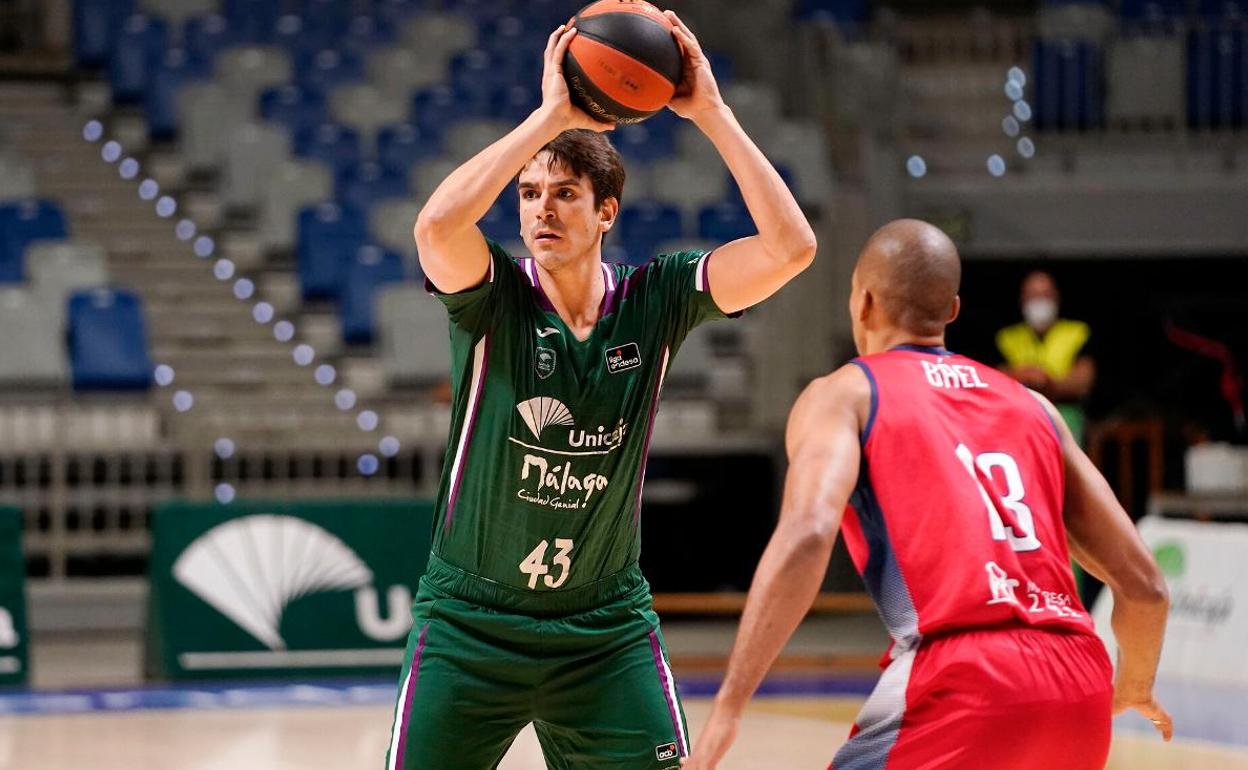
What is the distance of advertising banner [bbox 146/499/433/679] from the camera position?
9930mm

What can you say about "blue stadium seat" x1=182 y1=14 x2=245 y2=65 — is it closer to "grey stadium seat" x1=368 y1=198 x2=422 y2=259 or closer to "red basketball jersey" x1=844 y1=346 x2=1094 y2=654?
"grey stadium seat" x1=368 y1=198 x2=422 y2=259

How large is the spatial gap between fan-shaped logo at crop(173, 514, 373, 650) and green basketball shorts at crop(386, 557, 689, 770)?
598 centimetres

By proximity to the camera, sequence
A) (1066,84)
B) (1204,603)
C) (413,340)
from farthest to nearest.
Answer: (1066,84) < (413,340) < (1204,603)

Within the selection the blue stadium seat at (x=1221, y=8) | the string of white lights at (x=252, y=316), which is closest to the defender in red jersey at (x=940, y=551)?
the string of white lights at (x=252, y=316)

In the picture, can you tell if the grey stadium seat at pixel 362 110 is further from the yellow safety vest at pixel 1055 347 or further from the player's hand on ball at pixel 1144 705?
the player's hand on ball at pixel 1144 705

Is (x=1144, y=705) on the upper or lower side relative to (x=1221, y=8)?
lower

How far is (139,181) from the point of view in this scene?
16.2 metres

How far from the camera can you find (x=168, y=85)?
52.4ft

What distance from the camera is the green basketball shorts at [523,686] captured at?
157 inches

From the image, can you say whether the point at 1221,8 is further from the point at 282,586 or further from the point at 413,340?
the point at 282,586

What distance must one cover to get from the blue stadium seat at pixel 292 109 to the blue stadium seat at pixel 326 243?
1.42m

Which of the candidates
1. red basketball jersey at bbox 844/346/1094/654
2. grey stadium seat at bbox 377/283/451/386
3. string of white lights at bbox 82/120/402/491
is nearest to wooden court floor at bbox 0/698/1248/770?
string of white lights at bbox 82/120/402/491

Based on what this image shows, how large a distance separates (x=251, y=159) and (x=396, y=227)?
5.27ft

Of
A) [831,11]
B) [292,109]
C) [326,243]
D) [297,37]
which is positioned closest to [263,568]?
[326,243]
